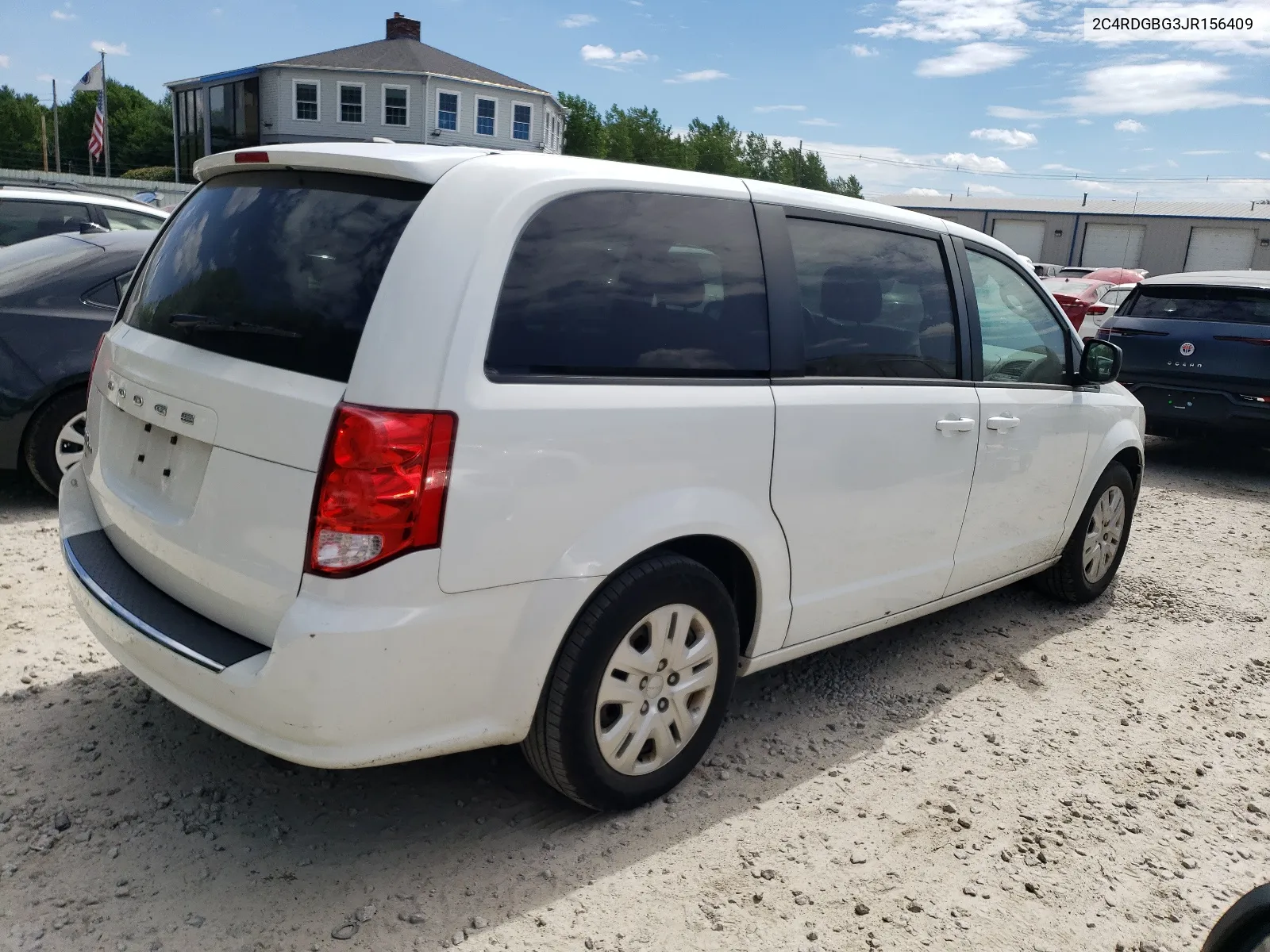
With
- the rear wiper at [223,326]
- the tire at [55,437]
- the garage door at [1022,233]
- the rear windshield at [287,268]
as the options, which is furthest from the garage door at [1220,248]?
the rear wiper at [223,326]

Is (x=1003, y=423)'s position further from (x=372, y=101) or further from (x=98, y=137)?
(x=372, y=101)

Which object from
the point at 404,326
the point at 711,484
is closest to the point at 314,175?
the point at 404,326

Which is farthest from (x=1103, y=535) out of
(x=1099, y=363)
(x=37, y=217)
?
(x=37, y=217)

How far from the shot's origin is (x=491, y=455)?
2.45 metres

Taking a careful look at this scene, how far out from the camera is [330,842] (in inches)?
115

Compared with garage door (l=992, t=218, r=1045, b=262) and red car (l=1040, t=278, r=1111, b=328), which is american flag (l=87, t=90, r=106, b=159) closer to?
red car (l=1040, t=278, r=1111, b=328)

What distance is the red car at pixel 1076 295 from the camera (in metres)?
16.8

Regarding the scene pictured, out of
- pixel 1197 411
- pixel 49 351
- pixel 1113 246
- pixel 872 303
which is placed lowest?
pixel 1197 411

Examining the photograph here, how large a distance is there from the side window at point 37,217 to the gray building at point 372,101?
31.1 meters

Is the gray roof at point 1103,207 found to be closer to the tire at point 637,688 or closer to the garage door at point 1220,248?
the garage door at point 1220,248

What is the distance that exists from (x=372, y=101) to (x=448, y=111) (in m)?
2.89

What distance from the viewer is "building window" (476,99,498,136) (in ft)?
136

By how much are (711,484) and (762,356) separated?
0.46 meters

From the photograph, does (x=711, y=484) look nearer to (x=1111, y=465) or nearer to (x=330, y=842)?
(x=330, y=842)
